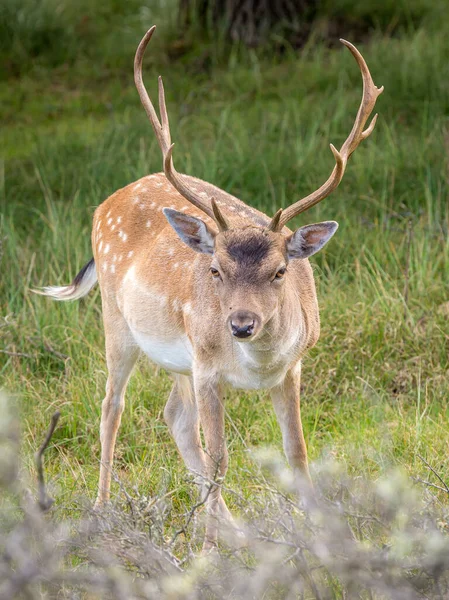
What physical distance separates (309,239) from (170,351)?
920 mm

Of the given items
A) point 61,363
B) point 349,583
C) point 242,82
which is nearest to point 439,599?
point 349,583

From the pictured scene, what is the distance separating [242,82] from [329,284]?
12.8 feet

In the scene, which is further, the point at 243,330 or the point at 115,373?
the point at 115,373

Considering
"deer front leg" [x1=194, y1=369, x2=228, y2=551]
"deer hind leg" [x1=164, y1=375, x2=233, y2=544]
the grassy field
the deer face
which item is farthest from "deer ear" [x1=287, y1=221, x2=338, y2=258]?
"deer hind leg" [x1=164, y1=375, x2=233, y2=544]

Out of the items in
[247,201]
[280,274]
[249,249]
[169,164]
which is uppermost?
[169,164]

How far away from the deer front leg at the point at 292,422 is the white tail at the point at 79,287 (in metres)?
1.54

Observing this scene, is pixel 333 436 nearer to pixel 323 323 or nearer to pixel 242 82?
pixel 323 323

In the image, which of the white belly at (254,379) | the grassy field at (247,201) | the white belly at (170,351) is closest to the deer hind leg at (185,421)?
the grassy field at (247,201)

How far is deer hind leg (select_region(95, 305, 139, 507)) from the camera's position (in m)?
5.23

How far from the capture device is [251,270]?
4125mm

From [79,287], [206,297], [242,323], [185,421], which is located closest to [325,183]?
[206,297]

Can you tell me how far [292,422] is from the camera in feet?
15.3

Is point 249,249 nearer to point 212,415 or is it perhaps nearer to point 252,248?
point 252,248

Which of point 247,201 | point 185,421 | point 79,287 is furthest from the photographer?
point 247,201
